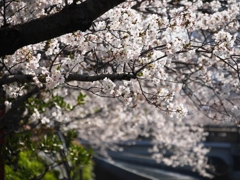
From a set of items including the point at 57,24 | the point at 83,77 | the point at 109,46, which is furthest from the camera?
the point at 109,46

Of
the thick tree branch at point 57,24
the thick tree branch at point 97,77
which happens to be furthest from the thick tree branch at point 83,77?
the thick tree branch at point 57,24

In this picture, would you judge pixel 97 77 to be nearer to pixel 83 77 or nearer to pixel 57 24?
pixel 83 77

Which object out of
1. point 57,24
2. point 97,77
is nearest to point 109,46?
point 97,77

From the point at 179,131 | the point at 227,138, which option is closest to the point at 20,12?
the point at 179,131

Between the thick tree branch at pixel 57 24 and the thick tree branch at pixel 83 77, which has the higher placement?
the thick tree branch at pixel 57 24

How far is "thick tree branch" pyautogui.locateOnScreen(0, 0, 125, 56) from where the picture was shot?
4504 mm

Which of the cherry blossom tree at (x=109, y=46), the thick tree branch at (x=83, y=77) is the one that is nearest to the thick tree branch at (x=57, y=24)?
the cherry blossom tree at (x=109, y=46)

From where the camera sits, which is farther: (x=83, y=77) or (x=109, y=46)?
(x=109, y=46)

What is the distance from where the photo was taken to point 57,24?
4523 millimetres

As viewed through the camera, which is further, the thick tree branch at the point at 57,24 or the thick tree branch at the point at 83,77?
the thick tree branch at the point at 83,77

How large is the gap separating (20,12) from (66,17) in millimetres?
2268

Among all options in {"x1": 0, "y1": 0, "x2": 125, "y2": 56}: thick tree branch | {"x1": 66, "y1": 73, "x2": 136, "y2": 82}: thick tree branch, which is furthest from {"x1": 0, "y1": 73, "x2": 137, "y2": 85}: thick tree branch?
{"x1": 0, "y1": 0, "x2": 125, "y2": 56}: thick tree branch

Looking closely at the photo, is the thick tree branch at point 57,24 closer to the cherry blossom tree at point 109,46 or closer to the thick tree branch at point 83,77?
the cherry blossom tree at point 109,46

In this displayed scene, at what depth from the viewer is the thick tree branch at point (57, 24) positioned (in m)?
4.50
